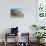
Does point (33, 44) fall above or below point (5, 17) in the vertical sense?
below

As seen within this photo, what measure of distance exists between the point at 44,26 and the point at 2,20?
5.80 feet

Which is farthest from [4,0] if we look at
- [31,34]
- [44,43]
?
[44,43]

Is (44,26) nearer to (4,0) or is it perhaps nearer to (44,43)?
(44,43)

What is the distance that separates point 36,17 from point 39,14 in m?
0.18

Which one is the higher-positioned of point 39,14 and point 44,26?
point 39,14

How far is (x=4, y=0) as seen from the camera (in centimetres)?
663

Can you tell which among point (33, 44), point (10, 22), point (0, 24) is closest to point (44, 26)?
point (33, 44)

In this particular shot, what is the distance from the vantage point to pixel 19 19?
672 cm

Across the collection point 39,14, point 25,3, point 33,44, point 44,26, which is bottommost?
point 33,44

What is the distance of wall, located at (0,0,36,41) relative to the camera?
666cm

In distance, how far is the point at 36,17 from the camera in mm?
6711

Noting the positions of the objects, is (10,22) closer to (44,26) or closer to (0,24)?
(0,24)

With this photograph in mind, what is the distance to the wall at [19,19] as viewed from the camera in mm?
6664

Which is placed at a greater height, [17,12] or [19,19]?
[17,12]
